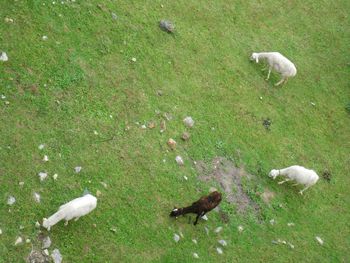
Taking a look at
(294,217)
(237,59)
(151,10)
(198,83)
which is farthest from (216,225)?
(151,10)

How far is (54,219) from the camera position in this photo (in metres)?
11.0

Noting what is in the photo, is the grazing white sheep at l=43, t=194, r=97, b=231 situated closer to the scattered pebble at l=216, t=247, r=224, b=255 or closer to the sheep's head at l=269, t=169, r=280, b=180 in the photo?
the scattered pebble at l=216, t=247, r=224, b=255

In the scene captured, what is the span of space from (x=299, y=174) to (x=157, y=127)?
496 centimetres

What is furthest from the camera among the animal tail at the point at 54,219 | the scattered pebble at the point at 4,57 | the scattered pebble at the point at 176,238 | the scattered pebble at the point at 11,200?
the scattered pebble at the point at 4,57

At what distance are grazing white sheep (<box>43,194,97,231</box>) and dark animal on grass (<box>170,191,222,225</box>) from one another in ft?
7.97

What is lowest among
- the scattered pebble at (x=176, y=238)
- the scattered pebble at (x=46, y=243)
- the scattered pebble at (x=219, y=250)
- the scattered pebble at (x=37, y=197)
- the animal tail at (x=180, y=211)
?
the scattered pebble at (x=219, y=250)

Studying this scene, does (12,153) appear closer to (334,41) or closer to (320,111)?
(320,111)

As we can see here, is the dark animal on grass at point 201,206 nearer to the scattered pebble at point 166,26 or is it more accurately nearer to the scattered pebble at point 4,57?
the scattered pebble at point 4,57

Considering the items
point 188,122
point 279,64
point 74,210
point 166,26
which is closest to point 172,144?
point 188,122

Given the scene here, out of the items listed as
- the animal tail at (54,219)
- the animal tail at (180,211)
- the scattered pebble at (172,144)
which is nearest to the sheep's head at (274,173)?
the scattered pebble at (172,144)

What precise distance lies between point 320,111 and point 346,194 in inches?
160

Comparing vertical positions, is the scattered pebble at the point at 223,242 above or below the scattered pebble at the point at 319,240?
above

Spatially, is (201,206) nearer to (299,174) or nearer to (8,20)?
(299,174)

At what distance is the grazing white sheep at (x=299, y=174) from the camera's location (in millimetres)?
15367
